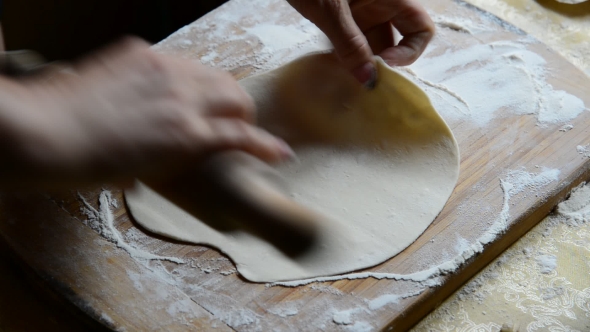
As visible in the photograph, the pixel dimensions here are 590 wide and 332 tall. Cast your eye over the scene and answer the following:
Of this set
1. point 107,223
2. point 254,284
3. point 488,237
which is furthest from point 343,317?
point 107,223

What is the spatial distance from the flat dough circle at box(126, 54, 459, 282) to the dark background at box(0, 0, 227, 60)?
0.75 meters

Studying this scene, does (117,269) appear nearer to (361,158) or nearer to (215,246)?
(215,246)

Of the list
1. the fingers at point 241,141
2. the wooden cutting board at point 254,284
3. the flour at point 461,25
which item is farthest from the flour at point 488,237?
the flour at point 461,25

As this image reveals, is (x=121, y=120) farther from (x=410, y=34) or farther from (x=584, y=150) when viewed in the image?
(x=584, y=150)

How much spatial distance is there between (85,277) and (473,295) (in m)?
0.61

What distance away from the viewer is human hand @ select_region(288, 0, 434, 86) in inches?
42.3

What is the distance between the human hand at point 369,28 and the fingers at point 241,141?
376 mm

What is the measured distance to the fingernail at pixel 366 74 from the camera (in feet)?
3.59

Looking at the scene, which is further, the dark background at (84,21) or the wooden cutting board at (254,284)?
the dark background at (84,21)

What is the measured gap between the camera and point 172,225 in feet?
3.28

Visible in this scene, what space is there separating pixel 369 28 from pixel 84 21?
1.11 metres

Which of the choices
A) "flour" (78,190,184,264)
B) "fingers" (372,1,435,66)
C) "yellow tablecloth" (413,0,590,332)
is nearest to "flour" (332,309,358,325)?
"yellow tablecloth" (413,0,590,332)

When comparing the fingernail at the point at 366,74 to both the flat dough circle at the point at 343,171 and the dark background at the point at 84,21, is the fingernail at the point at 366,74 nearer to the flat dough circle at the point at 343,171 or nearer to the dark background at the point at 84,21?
the flat dough circle at the point at 343,171

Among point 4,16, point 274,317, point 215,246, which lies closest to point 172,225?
point 215,246
